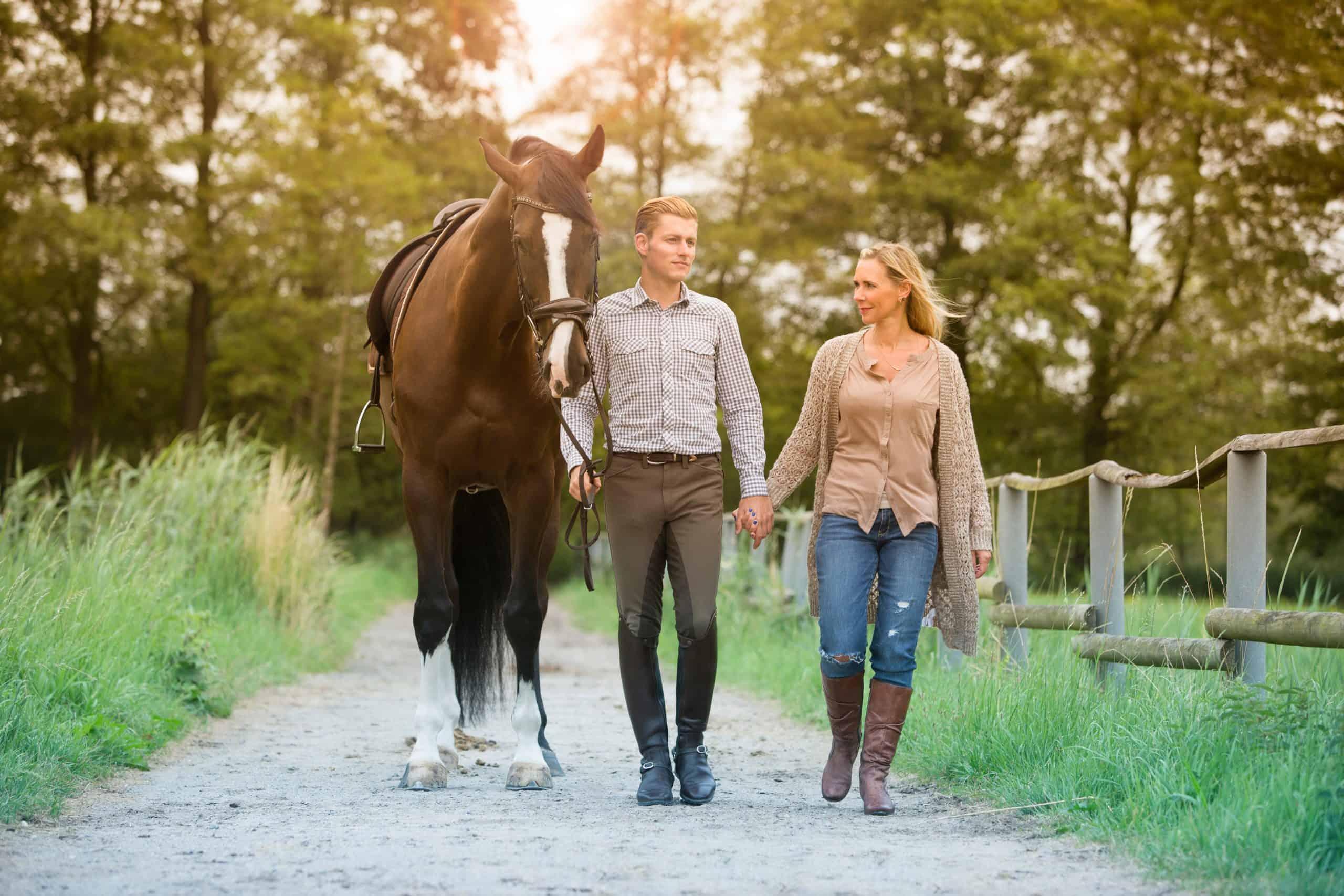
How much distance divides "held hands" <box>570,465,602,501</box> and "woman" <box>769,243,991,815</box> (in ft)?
1.99

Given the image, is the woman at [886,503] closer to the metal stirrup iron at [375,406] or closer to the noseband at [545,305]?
the noseband at [545,305]

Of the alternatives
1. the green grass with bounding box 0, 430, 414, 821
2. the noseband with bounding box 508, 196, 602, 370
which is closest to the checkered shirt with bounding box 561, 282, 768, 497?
the noseband with bounding box 508, 196, 602, 370

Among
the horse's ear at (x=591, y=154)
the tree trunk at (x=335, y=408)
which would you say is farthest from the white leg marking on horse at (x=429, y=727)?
the tree trunk at (x=335, y=408)

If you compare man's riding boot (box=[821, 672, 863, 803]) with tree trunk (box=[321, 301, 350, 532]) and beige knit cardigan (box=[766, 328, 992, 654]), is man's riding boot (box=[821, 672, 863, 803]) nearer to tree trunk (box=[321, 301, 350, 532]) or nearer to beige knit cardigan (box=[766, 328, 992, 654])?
beige knit cardigan (box=[766, 328, 992, 654])

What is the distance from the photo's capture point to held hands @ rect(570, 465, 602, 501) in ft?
14.3

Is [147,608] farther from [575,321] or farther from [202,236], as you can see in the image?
[202,236]

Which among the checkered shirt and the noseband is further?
the checkered shirt

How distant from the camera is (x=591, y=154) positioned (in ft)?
15.4

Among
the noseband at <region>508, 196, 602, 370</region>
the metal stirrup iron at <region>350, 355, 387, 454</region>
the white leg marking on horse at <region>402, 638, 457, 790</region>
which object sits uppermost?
the noseband at <region>508, 196, 602, 370</region>

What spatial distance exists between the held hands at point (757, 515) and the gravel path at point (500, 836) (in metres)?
0.91

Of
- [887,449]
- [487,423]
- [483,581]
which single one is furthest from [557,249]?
[483,581]

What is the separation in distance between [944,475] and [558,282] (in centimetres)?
142

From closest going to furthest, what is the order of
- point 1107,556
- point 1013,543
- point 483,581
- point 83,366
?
1. point 1107,556
2. point 483,581
3. point 1013,543
4. point 83,366

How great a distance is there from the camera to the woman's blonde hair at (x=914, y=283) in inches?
174
